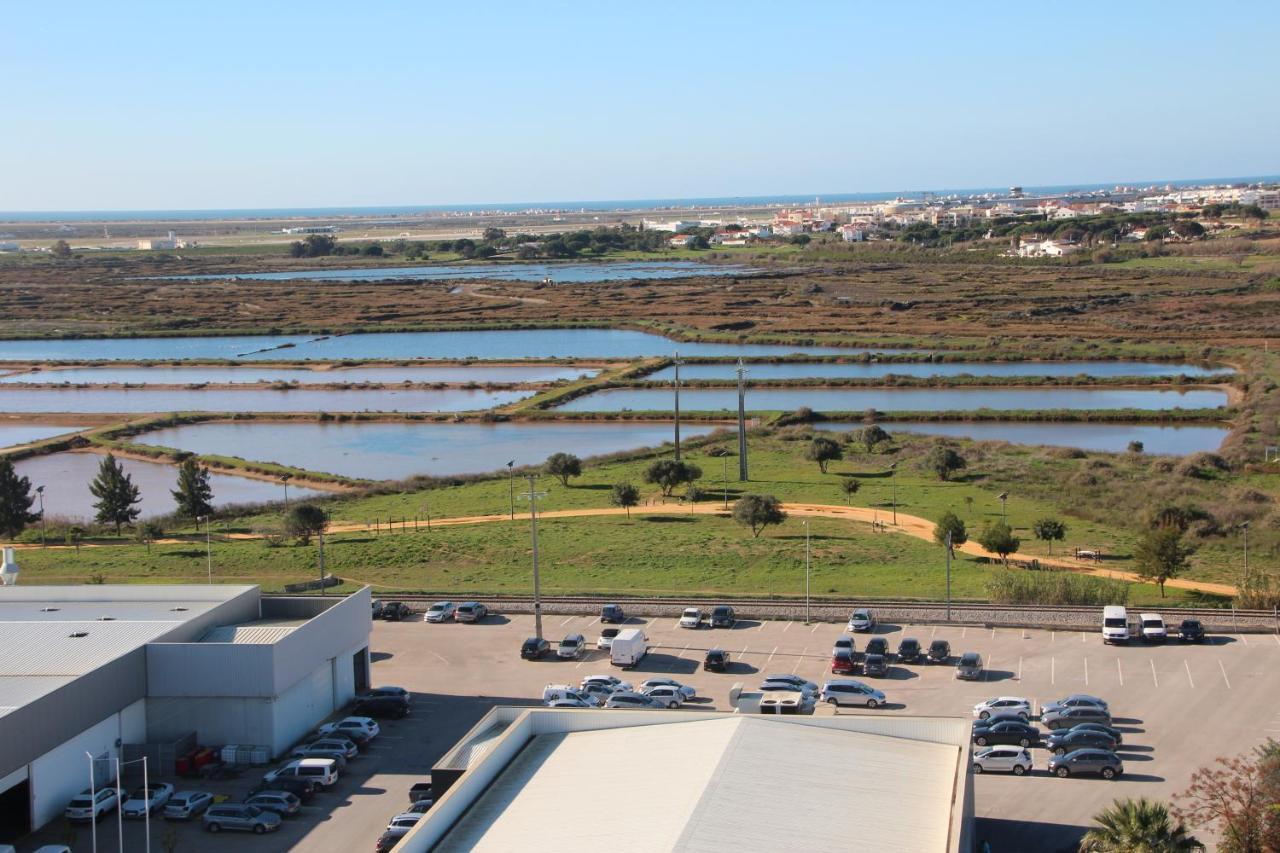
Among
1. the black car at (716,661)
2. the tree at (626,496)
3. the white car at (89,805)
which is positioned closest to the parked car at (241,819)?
the white car at (89,805)

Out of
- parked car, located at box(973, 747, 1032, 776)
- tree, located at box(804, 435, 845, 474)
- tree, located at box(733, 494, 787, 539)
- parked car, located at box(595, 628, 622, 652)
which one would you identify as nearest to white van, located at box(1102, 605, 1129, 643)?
parked car, located at box(973, 747, 1032, 776)

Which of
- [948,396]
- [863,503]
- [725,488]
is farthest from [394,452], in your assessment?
[948,396]

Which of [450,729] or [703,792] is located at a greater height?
[703,792]

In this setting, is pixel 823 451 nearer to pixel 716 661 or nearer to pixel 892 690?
pixel 716 661

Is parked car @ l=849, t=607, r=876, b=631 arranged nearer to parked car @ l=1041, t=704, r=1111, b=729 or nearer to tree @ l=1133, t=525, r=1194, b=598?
parked car @ l=1041, t=704, r=1111, b=729

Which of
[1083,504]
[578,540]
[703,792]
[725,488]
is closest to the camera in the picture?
[703,792]

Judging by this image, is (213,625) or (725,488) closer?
(213,625)

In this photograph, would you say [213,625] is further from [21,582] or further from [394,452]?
[394,452]
